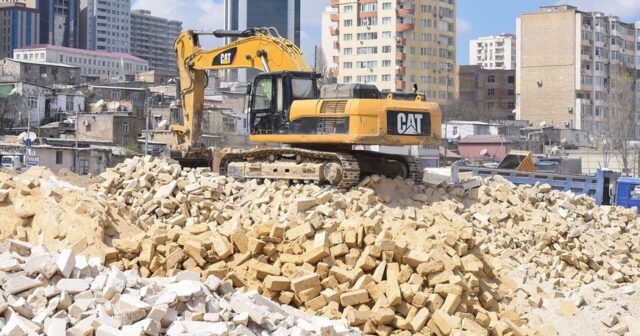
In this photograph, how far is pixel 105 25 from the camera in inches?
6088

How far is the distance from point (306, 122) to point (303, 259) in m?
6.29

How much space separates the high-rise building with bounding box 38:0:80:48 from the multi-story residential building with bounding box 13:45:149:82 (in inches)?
814

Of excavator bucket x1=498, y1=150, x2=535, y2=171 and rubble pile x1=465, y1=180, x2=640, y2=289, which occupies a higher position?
excavator bucket x1=498, y1=150, x2=535, y2=171

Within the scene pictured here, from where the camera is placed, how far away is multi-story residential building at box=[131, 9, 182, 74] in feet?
548

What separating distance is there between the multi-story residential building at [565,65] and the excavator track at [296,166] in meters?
64.2

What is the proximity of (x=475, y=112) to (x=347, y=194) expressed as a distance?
69094 millimetres

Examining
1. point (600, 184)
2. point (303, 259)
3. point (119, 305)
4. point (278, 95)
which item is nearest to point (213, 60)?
point (278, 95)

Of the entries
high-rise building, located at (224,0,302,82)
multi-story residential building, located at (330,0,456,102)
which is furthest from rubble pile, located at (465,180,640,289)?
high-rise building, located at (224,0,302,82)

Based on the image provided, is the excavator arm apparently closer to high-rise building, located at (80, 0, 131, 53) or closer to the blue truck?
the blue truck

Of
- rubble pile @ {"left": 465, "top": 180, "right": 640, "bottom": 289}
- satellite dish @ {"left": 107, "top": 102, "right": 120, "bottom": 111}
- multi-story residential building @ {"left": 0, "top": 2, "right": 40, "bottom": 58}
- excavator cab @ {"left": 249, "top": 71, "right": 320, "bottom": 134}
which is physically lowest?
rubble pile @ {"left": 465, "top": 180, "right": 640, "bottom": 289}

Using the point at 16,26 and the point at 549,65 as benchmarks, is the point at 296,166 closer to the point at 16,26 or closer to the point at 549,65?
the point at 549,65

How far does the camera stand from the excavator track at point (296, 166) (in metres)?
16.8

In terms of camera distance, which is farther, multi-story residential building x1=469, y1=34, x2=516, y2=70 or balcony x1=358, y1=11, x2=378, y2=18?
multi-story residential building x1=469, y1=34, x2=516, y2=70

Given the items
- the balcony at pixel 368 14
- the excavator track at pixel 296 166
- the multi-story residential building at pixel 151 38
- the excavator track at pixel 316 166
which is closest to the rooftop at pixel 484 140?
the balcony at pixel 368 14
